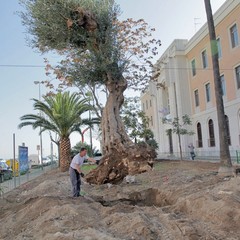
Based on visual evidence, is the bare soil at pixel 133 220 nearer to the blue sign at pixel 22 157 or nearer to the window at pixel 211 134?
the blue sign at pixel 22 157

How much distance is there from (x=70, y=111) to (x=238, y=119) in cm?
1218

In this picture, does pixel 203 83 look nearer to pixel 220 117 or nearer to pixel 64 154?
pixel 64 154

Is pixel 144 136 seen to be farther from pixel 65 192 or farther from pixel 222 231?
pixel 222 231

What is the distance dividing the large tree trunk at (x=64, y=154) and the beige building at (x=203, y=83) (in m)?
7.61

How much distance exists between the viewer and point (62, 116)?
75.5 ft

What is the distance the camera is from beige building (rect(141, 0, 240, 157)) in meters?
24.7

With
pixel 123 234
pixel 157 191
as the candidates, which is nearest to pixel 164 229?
pixel 123 234

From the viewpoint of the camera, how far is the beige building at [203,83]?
81.0 ft

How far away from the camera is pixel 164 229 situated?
5000 mm

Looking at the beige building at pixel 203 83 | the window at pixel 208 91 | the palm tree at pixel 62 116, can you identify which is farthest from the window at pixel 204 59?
the palm tree at pixel 62 116

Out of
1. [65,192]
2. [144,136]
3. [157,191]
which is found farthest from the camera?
[144,136]

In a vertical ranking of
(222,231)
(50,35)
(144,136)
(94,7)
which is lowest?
(222,231)

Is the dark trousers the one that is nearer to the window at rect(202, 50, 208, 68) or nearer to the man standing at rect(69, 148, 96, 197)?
the man standing at rect(69, 148, 96, 197)

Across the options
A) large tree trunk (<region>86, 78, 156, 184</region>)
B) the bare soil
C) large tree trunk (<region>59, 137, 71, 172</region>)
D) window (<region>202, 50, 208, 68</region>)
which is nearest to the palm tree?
large tree trunk (<region>59, 137, 71, 172</region>)
